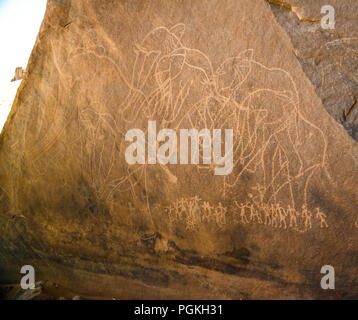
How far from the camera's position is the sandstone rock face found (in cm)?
199

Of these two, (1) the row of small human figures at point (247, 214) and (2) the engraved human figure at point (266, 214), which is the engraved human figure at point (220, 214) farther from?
(2) the engraved human figure at point (266, 214)

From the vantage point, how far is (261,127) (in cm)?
207

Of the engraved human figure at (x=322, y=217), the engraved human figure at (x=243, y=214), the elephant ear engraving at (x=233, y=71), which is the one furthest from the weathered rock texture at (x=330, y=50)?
the engraved human figure at (x=243, y=214)

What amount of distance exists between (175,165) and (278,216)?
73 centimetres

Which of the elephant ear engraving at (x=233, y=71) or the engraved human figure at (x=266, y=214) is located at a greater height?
the elephant ear engraving at (x=233, y=71)

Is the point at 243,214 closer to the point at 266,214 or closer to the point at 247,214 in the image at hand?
the point at 247,214

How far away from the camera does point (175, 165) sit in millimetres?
2299

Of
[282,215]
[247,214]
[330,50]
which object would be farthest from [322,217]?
[330,50]

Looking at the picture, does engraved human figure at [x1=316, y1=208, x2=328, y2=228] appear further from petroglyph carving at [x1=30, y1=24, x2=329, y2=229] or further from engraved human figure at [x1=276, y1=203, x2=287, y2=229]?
engraved human figure at [x1=276, y1=203, x2=287, y2=229]

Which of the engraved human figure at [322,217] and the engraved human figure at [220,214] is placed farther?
the engraved human figure at [220,214]

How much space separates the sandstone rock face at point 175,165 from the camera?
78.5 inches

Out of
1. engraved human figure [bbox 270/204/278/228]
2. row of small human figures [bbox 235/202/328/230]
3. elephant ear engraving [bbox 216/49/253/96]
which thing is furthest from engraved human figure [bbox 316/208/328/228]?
elephant ear engraving [bbox 216/49/253/96]

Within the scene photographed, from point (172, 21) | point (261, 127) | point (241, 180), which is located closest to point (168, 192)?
point (241, 180)

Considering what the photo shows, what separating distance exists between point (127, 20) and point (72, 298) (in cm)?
209
